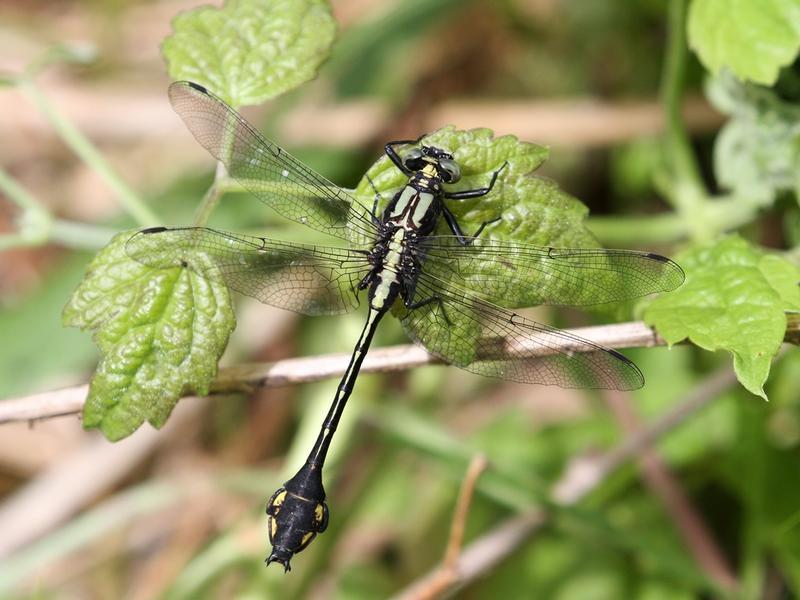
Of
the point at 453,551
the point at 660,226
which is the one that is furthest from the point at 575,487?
the point at 660,226

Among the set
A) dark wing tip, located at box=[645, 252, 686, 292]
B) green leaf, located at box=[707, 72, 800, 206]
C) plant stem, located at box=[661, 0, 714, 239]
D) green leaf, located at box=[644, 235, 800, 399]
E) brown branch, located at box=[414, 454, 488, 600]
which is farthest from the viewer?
plant stem, located at box=[661, 0, 714, 239]

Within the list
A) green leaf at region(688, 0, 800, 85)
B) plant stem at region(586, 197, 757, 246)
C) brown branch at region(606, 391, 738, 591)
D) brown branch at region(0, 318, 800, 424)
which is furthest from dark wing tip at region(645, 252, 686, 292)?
brown branch at region(606, 391, 738, 591)

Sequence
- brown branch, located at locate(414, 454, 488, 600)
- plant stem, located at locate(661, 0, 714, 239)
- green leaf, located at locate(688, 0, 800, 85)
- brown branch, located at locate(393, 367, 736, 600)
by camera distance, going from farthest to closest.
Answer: brown branch, located at locate(393, 367, 736, 600) → plant stem, located at locate(661, 0, 714, 239) → brown branch, located at locate(414, 454, 488, 600) → green leaf, located at locate(688, 0, 800, 85)

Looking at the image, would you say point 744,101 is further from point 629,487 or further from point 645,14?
point 645,14

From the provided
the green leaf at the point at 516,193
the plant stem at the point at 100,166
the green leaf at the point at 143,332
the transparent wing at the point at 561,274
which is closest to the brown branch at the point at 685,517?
the transparent wing at the point at 561,274

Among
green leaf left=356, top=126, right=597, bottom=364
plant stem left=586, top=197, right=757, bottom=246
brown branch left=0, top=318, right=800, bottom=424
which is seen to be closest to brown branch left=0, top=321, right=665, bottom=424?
brown branch left=0, top=318, right=800, bottom=424

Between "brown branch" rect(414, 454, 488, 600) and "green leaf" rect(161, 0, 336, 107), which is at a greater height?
"green leaf" rect(161, 0, 336, 107)

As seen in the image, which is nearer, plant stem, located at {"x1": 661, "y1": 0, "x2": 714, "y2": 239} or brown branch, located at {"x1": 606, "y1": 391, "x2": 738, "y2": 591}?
plant stem, located at {"x1": 661, "y1": 0, "x2": 714, "y2": 239}

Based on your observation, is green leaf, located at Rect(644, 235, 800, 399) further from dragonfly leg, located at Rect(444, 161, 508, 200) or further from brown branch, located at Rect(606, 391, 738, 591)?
brown branch, located at Rect(606, 391, 738, 591)

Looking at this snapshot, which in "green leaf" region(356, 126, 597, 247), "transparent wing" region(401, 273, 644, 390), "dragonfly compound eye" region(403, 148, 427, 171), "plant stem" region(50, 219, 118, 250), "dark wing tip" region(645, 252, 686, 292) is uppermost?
"green leaf" region(356, 126, 597, 247)
